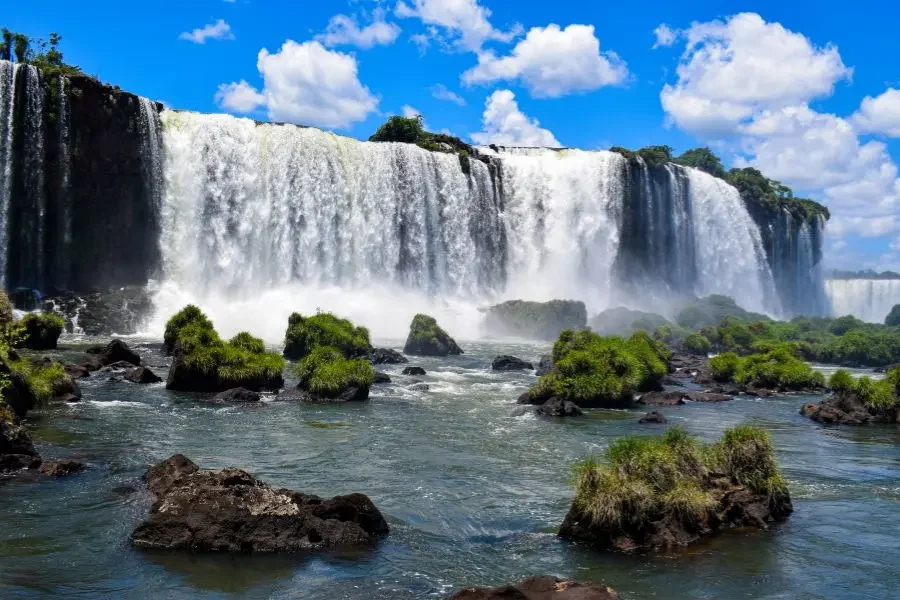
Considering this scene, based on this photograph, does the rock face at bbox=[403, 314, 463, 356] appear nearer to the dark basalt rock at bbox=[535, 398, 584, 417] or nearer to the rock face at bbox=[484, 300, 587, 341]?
the rock face at bbox=[484, 300, 587, 341]

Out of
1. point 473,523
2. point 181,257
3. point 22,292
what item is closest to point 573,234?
point 181,257

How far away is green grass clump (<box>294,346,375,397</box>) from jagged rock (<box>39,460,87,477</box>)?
1126 centimetres

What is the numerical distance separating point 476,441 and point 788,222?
7885cm

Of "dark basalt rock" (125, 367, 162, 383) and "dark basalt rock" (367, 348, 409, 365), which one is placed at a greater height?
"dark basalt rock" (367, 348, 409, 365)

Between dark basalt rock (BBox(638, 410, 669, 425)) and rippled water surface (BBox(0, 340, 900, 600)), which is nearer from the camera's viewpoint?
rippled water surface (BBox(0, 340, 900, 600))

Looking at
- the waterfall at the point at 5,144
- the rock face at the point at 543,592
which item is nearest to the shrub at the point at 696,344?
the waterfall at the point at 5,144

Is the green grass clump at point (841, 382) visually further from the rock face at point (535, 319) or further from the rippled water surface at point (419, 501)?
the rock face at point (535, 319)

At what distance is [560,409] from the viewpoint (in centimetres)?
2481

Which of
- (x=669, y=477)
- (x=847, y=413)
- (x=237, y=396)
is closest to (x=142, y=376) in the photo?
(x=237, y=396)

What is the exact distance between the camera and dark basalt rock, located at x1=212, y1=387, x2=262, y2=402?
81.6 ft

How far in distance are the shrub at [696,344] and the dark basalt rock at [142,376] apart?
31.4m

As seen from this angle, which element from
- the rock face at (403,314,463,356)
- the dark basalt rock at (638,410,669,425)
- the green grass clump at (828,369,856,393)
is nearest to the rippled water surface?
the dark basalt rock at (638,410,669,425)

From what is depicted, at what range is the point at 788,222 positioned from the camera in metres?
89.6

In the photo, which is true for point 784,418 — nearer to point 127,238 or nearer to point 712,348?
point 712,348
